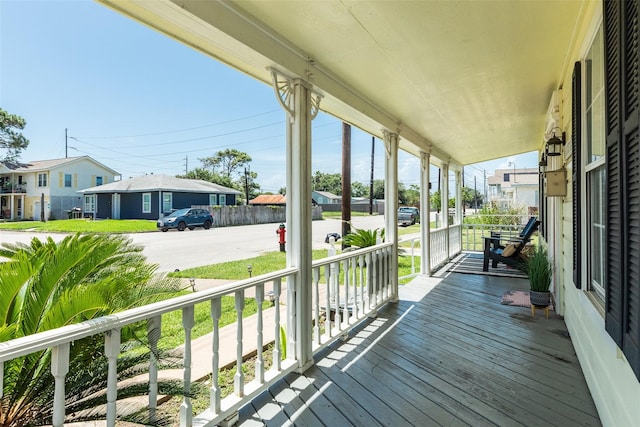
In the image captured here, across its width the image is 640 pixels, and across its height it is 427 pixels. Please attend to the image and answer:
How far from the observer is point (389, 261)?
4426mm

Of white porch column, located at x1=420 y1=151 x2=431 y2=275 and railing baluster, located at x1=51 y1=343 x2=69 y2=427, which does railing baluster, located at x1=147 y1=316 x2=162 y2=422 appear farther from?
white porch column, located at x1=420 y1=151 x2=431 y2=275

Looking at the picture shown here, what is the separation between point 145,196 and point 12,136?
3.08 ft

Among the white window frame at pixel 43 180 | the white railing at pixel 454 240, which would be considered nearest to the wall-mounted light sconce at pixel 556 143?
the white window frame at pixel 43 180

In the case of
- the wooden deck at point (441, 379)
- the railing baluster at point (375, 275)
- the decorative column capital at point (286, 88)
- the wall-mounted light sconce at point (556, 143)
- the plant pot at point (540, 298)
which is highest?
the decorative column capital at point (286, 88)

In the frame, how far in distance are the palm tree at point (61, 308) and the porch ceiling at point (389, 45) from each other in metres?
1.20

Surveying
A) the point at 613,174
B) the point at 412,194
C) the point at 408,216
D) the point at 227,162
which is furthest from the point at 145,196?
the point at 408,216

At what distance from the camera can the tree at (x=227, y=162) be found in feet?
11.5

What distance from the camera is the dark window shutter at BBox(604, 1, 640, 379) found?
1.10 m

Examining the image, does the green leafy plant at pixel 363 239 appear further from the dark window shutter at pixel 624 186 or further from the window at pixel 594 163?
the dark window shutter at pixel 624 186

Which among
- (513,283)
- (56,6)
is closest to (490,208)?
(513,283)

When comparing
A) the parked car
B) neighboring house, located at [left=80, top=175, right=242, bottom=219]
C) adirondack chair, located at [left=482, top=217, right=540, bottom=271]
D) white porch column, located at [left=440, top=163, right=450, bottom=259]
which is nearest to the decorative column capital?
neighboring house, located at [left=80, top=175, right=242, bottom=219]

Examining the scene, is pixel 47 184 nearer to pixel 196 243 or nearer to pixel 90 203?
pixel 90 203

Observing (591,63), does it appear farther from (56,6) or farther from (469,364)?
(56,6)

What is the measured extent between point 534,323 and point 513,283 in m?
2.09
